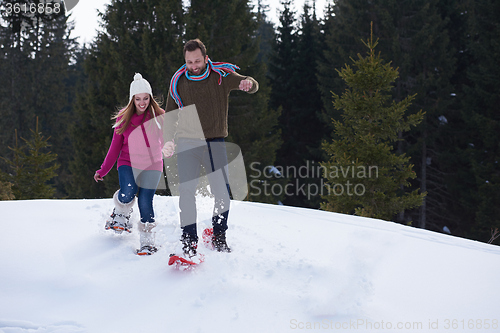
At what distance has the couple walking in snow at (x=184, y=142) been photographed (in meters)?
3.33

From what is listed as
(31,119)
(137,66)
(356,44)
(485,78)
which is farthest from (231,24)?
(31,119)

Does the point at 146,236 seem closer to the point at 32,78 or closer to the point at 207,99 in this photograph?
the point at 207,99

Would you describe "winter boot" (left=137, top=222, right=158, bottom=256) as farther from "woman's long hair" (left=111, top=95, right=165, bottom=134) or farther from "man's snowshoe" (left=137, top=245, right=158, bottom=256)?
"woman's long hair" (left=111, top=95, right=165, bottom=134)

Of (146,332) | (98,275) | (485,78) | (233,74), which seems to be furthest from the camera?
(485,78)

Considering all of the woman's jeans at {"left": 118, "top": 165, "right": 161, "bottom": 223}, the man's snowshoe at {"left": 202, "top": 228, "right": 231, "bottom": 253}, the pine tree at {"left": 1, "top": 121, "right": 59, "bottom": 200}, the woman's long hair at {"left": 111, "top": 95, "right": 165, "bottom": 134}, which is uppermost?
the woman's long hair at {"left": 111, "top": 95, "right": 165, "bottom": 134}

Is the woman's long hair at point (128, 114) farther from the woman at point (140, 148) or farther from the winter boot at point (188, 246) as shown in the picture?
the winter boot at point (188, 246)

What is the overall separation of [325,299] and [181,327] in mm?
1069

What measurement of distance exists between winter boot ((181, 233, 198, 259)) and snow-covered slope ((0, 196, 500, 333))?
149 mm

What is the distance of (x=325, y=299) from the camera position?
2.78 m

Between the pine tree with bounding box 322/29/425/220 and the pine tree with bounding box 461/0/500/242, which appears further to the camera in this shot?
the pine tree with bounding box 461/0/500/242

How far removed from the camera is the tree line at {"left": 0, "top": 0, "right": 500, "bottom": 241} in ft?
49.4

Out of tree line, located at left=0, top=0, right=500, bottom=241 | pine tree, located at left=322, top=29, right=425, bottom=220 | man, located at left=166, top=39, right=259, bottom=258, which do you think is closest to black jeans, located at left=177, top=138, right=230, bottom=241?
man, located at left=166, top=39, right=259, bottom=258

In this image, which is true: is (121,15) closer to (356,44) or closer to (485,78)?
(356,44)

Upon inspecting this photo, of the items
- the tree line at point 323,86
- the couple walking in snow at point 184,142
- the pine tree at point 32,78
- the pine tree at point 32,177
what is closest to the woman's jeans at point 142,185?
the couple walking in snow at point 184,142
